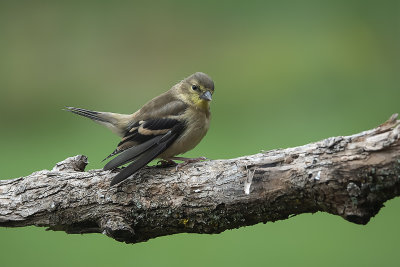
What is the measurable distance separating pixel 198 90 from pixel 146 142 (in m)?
0.88

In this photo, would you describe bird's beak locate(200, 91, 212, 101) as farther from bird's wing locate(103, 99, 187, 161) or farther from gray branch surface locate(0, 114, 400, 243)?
gray branch surface locate(0, 114, 400, 243)

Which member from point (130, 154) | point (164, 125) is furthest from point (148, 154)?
point (164, 125)

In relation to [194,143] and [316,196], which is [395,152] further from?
[194,143]

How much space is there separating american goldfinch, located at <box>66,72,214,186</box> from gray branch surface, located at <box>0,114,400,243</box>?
162 mm

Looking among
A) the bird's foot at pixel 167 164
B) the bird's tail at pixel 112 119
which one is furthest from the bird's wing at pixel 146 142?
the bird's tail at pixel 112 119

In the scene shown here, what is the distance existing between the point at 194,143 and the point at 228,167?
0.99 metres

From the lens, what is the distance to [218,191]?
3689 millimetres

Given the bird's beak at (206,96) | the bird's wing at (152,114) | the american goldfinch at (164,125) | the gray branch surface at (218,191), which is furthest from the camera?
the bird's beak at (206,96)

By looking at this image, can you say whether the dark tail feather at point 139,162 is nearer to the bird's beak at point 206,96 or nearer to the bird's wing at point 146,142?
the bird's wing at point 146,142

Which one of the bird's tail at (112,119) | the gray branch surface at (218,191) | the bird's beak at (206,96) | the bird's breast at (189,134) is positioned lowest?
the gray branch surface at (218,191)

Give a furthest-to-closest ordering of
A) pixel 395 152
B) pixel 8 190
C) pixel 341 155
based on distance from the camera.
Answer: pixel 8 190
pixel 341 155
pixel 395 152

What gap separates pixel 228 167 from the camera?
3.79 meters

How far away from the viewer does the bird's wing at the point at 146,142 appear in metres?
4.09

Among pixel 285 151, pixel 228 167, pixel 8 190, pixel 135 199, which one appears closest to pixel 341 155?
pixel 285 151
